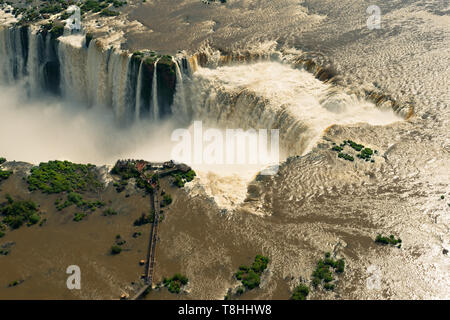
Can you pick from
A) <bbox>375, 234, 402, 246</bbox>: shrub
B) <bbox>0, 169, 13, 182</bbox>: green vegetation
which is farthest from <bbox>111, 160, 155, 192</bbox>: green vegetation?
<bbox>375, 234, 402, 246</bbox>: shrub

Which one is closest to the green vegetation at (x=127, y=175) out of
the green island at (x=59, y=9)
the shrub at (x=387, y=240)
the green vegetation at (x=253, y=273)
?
the green vegetation at (x=253, y=273)

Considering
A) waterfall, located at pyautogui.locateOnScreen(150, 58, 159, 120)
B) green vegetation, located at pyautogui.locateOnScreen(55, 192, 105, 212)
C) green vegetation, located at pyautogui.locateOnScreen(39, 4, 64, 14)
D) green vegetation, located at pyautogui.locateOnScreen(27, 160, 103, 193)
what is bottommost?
green vegetation, located at pyautogui.locateOnScreen(55, 192, 105, 212)

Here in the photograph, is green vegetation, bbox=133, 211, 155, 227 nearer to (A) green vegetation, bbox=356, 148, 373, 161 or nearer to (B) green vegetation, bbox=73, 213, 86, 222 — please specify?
(B) green vegetation, bbox=73, 213, 86, 222

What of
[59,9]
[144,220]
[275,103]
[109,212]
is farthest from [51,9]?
[144,220]

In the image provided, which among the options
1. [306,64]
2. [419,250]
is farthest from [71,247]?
[306,64]

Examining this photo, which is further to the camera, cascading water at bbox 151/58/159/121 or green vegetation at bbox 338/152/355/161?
cascading water at bbox 151/58/159/121

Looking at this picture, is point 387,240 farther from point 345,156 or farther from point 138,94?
point 138,94
